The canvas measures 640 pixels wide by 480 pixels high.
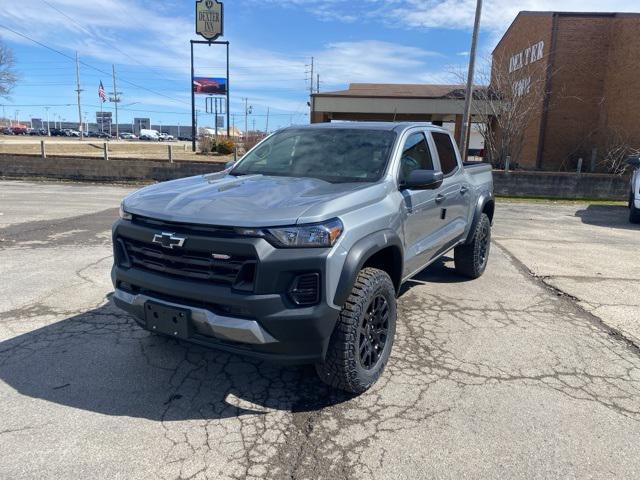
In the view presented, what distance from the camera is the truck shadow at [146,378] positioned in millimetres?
3055

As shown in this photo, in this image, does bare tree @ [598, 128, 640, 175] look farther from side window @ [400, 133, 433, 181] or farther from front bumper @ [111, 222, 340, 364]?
front bumper @ [111, 222, 340, 364]

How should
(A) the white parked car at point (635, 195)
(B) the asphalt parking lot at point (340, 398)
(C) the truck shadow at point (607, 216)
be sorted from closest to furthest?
(B) the asphalt parking lot at point (340, 398), (A) the white parked car at point (635, 195), (C) the truck shadow at point (607, 216)

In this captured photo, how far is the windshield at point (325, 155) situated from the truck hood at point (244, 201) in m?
0.27

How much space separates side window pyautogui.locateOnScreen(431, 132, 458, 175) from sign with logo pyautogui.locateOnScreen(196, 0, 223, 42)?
30196 mm

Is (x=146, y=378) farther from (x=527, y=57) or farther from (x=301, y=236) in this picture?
(x=527, y=57)

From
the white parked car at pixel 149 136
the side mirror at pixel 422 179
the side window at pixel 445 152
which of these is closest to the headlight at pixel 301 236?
the side mirror at pixel 422 179

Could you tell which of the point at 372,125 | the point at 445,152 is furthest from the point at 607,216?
the point at 372,125

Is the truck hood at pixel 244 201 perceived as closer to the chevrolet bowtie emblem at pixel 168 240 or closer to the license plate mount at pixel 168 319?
the chevrolet bowtie emblem at pixel 168 240

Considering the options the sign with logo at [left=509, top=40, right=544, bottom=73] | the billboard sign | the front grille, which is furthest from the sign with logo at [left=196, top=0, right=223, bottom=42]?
the front grille

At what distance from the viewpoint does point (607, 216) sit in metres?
12.5

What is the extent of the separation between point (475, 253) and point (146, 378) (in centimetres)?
407

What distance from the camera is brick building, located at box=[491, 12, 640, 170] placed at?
2133 centimetres

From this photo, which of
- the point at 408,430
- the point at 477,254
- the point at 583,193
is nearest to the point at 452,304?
the point at 477,254

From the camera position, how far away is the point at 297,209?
9.23ft
